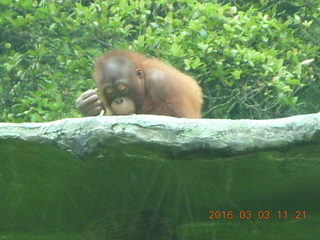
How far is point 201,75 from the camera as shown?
5.83m

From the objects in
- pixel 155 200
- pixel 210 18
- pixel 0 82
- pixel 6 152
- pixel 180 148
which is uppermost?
pixel 180 148

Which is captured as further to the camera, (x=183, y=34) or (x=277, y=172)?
(x=183, y=34)

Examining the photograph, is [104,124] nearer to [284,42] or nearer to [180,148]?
[180,148]

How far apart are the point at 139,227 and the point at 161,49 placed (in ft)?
12.4

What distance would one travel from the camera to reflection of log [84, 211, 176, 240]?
6.96 ft

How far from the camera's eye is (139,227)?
2129mm

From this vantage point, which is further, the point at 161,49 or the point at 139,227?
the point at 161,49

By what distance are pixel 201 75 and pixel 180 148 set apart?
13.6 feet

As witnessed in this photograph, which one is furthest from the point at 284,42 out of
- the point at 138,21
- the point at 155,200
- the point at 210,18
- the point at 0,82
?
the point at 155,200

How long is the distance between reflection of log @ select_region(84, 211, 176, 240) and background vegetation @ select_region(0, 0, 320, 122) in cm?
341
